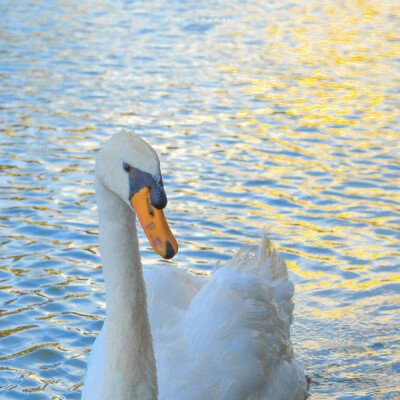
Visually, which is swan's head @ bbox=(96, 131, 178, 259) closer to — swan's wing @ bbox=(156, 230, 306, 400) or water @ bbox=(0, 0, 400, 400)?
swan's wing @ bbox=(156, 230, 306, 400)

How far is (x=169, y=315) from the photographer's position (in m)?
5.70

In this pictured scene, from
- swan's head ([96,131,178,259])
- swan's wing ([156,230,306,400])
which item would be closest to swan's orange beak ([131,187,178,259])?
swan's head ([96,131,178,259])

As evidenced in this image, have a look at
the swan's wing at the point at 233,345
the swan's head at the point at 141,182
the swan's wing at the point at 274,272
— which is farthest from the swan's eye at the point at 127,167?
the swan's wing at the point at 274,272

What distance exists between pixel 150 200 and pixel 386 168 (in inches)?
268

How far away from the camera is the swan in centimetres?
407

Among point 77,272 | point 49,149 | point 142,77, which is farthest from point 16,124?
point 77,272

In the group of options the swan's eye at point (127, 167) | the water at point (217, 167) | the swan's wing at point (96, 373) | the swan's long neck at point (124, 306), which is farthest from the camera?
the water at point (217, 167)

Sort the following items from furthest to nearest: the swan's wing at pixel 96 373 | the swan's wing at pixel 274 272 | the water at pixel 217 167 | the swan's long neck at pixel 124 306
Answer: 1. the water at pixel 217 167
2. the swan's wing at pixel 274 272
3. the swan's wing at pixel 96 373
4. the swan's long neck at pixel 124 306

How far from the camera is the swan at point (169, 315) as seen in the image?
407 centimetres

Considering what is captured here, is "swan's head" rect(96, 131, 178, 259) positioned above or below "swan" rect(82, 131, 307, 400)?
above

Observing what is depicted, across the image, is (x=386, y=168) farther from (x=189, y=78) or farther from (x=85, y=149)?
(x=189, y=78)

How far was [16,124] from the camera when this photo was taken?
465 inches

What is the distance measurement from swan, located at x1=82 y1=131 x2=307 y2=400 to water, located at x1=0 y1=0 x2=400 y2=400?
0.79 metres

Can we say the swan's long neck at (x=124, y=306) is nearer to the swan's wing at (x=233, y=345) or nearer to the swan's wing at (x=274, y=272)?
the swan's wing at (x=233, y=345)
